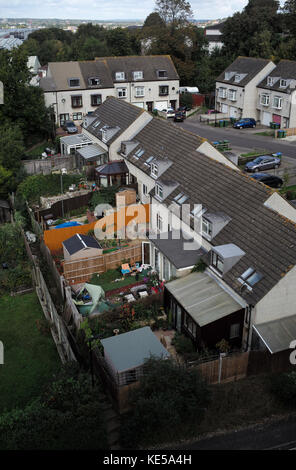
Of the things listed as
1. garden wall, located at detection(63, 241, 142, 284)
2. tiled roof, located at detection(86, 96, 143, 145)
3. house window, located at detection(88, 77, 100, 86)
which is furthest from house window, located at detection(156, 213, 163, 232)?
house window, located at detection(88, 77, 100, 86)

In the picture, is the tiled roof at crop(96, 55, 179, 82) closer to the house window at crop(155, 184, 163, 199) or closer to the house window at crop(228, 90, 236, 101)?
the house window at crop(228, 90, 236, 101)

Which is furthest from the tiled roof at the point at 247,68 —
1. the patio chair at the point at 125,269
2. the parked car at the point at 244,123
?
the patio chair at the point at 125,269

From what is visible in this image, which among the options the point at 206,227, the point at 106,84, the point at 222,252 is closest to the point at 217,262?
the point at 222,252

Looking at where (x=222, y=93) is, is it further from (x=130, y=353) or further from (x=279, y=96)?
(x=130, y=353)

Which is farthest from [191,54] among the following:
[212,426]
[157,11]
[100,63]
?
[212,426]

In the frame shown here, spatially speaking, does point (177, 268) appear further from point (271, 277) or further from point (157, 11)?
point (157, 11)

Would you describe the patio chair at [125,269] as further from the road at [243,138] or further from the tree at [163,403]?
the road at [243,138]

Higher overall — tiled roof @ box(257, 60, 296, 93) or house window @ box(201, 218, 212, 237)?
tiled roof @ box(257, 60, 296, 93)
